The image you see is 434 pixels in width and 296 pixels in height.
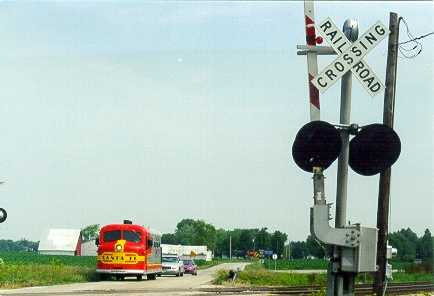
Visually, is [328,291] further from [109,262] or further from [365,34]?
[109,262]

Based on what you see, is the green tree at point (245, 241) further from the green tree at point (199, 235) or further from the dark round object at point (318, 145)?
the dark round object at point (318, 145)

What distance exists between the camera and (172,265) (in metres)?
45.8

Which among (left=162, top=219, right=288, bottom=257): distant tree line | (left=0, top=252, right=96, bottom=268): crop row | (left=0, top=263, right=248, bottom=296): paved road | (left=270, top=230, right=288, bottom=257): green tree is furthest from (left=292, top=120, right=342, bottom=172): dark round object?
(left=162, top=219, right=288, bottom=257): distant tree line

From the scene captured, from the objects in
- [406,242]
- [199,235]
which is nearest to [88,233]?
[199,235]

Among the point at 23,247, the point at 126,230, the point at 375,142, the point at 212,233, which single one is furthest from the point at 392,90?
the point at 23,247

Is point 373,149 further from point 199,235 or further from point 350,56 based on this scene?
point 199,235

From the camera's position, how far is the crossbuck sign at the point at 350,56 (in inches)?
263

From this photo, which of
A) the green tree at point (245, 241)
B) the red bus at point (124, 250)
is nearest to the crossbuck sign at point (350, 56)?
the red bus at point (124, 250)

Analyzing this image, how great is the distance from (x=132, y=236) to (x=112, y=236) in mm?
922

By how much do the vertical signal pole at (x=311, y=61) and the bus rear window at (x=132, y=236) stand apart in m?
26.5

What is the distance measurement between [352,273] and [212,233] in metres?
154

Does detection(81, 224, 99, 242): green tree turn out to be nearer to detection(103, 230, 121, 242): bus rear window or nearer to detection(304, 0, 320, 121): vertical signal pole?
detection(103, 230, 121, 242): bus rear window

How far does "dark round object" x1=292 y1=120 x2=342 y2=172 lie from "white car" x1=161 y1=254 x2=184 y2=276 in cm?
3939

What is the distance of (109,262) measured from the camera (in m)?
32.6
